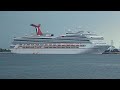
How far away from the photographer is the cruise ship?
3084cm

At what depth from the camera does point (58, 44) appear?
101 ft

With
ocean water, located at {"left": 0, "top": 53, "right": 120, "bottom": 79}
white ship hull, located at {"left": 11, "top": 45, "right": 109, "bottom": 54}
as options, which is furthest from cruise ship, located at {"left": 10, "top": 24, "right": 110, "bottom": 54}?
ocean water, located at {"left": 0, "top": 53, "right": 120, "bottom": 79}

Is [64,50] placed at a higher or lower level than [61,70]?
higher

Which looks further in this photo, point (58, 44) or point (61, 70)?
point (58, 44)

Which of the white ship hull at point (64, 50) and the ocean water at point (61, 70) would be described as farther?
the white ship hull at point (64, 50)

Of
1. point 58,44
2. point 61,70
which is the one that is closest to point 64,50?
point 58,44

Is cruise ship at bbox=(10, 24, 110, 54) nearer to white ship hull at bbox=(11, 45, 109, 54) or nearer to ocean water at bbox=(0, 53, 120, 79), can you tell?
white ship hull at bbox=(11, 45, 109, 54)

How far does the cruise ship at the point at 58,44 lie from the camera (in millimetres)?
30844

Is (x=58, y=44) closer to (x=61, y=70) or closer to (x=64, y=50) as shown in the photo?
(x=64, y=50)

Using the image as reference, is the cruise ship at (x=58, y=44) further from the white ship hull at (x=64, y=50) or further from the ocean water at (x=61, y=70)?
the ocean water at (x=61, y=70)

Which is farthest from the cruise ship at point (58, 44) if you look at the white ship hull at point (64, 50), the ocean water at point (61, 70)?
the ocean water at point (61, 70)
